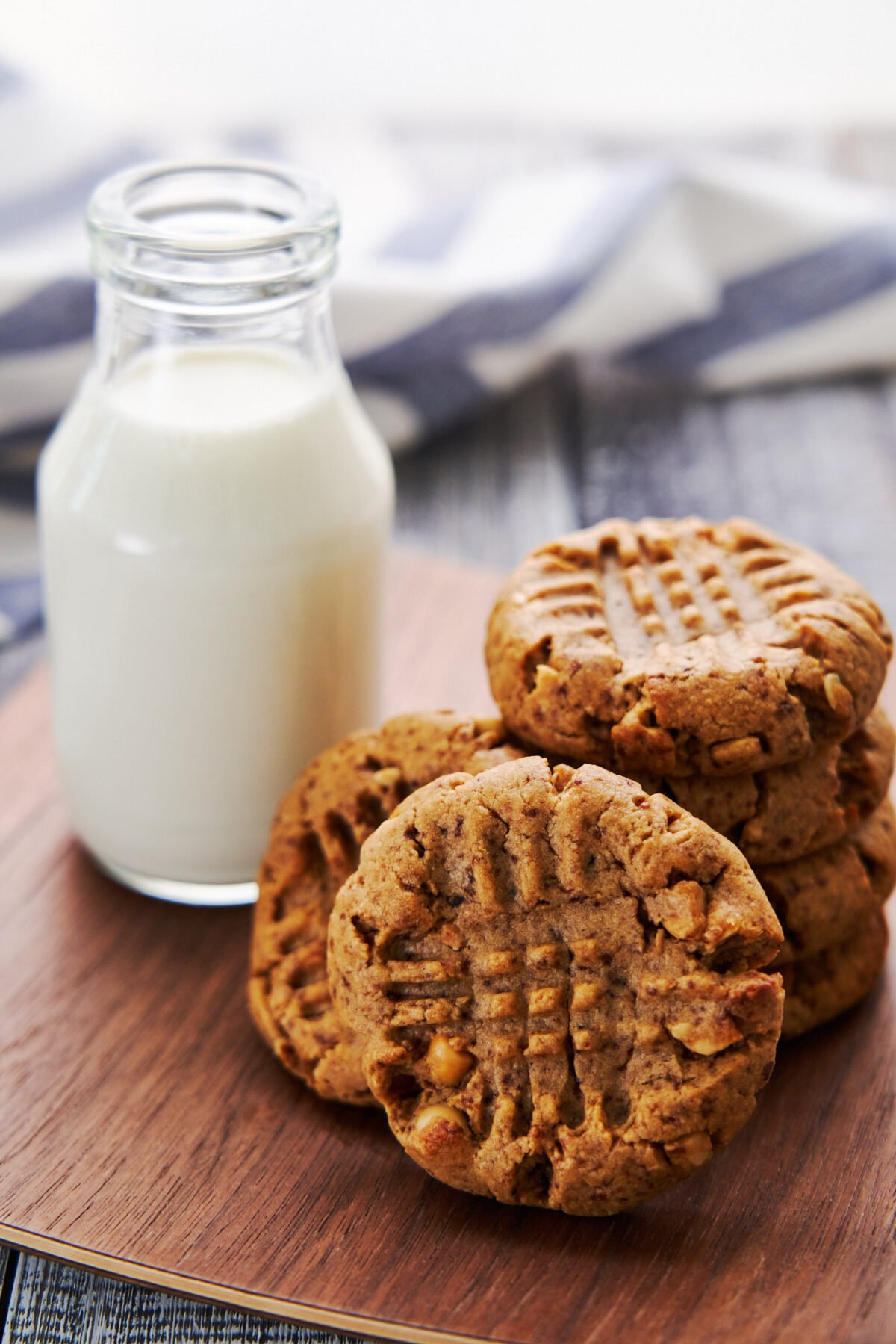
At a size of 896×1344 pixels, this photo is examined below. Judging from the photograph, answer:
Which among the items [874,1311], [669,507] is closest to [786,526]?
[669,507]

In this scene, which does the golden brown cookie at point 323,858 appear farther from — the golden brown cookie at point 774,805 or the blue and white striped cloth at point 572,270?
the blue and white striped cloth at point 572,270

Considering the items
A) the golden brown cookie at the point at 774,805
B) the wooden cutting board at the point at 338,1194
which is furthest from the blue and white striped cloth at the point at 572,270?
the golden brown cookie at the point at 774,805

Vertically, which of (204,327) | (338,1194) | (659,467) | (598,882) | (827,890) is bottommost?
(659,467)

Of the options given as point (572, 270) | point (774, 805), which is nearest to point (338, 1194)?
point (774, 805)

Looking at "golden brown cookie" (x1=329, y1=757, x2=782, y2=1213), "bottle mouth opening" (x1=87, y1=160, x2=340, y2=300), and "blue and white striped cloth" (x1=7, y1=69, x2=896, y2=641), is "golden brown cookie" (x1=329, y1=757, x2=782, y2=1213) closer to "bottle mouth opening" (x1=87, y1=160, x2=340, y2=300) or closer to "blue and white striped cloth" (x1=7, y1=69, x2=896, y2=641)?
"bottle mouth opening" (x1=87, y1=160, x2=340, y2=300)

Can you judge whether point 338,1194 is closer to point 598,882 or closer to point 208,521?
point 598,882

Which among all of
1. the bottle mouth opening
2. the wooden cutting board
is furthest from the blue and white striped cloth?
the wooden cutting board

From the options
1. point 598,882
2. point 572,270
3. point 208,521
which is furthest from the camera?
point 572,270
